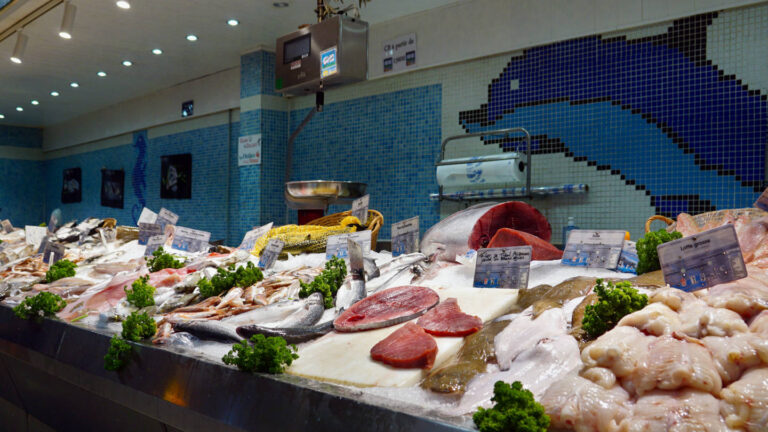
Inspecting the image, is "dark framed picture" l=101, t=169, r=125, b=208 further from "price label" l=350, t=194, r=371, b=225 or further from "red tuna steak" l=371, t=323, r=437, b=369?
"red tuna steak" l=371, t=323, r=437, b=369

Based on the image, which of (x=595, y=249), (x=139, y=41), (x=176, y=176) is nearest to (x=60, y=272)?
(x=595, y=249)

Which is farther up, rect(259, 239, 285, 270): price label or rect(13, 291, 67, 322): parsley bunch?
rect(259, 239, 285, 270): price label

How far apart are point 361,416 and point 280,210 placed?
7280mm

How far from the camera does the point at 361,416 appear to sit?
1124mm

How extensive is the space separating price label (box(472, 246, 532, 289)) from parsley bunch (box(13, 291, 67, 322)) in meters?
1.97

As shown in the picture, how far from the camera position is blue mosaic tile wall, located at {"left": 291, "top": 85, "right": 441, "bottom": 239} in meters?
6.44

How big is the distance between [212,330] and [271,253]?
43.5 inches

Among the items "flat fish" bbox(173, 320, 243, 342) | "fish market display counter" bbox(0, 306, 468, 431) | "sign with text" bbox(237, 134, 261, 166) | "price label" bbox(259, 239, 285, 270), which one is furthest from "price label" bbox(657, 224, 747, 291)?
"sign with text" bbox(237, 134, 261, 166)

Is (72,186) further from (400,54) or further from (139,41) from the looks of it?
(400,54)

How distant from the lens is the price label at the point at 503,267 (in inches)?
75.4

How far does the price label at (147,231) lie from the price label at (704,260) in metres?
3.79

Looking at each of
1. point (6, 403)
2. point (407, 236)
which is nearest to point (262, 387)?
point (407, 236)

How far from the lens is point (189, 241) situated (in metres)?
3.77

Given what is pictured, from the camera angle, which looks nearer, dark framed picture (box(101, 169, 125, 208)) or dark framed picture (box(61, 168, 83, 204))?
dark framed picture (box(101, 169, 125, 208))
